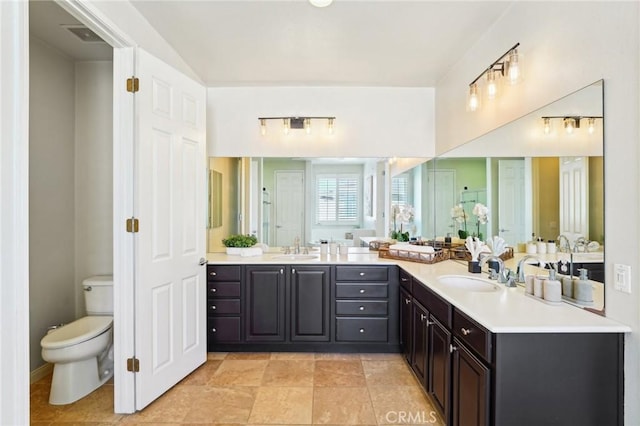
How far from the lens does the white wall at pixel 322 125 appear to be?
3555mm

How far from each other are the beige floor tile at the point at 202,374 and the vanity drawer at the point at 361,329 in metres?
1.10

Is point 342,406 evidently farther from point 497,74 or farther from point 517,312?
point 497,74

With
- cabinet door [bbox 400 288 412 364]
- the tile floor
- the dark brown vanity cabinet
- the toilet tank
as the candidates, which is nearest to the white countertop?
cabinet door [bbox 400 288 412 364]

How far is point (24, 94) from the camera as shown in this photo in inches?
51.8

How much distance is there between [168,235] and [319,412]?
1.60 metres

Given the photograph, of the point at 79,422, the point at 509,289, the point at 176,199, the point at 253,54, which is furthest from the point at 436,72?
the point at 79,422

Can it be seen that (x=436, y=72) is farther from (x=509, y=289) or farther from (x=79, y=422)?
(x=79, y=422)

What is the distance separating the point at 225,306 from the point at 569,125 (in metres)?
2.83

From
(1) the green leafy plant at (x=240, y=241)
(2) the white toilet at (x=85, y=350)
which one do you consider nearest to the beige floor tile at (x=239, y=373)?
(2) the white toilet at (x=85, y=350)

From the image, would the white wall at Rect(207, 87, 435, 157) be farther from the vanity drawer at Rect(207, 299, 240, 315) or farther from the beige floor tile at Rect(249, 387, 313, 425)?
the beige floor tile at Rect(249, 387, 313, 425)

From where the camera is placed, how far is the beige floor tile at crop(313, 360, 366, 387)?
2543 millimetres

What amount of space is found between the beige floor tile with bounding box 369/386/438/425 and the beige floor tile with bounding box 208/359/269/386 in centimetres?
92

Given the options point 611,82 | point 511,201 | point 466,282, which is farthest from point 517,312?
point 611,82

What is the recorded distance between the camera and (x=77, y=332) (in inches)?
93.3
